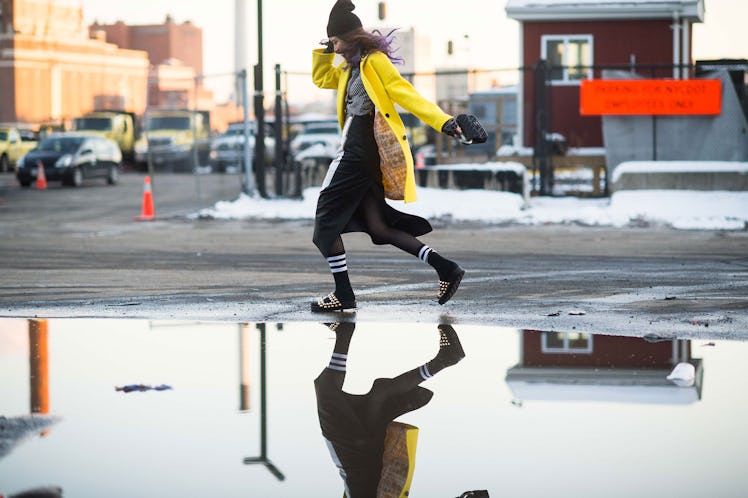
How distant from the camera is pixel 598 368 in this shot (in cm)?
639

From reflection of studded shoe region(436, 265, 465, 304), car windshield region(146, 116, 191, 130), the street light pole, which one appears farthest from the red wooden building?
reflection of studded shoe region(436, 265, 465, 304)

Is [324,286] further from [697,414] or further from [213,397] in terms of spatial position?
[697,414]

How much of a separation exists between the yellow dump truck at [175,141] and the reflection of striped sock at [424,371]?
109 feet

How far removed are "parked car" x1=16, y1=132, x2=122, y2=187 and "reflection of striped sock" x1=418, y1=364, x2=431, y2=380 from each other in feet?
86.7

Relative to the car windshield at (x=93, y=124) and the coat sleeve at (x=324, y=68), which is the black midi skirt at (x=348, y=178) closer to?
the coat sleeve at (x=324, y=68)

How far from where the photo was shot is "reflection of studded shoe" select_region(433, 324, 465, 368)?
6.56 m

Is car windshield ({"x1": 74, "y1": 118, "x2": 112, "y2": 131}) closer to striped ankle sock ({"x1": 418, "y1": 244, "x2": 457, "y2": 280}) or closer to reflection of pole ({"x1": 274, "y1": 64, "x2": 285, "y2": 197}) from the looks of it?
reflection of pole ({"x1": 274, "y1": 64, "x2": 285, "y2": 197})

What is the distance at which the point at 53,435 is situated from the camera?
16.6ft

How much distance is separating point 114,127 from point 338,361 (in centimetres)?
3912

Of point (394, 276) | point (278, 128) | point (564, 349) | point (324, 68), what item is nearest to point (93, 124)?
point (278, 128)

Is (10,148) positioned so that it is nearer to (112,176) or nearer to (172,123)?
(172,123)

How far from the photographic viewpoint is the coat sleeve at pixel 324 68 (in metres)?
8.12

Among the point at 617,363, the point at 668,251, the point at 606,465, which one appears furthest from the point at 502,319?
the point at 668,251

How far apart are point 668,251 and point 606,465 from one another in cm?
863
